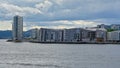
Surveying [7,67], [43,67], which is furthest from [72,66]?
[7,67]

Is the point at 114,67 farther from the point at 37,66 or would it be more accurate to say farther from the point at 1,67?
the point at 1,67

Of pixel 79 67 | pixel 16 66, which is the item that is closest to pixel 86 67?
pixel 79 67

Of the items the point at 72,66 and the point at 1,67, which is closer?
the point at 1,67

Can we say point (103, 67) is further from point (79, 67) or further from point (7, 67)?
point (7, 67)

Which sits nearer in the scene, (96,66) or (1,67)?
(1,67)

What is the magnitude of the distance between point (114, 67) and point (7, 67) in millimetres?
17478

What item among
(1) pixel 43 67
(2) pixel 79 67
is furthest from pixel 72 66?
(1) pixel 43 67

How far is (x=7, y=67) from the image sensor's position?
66.8 meters

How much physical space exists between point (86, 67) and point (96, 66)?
79.4 inches

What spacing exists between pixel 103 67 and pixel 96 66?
1473mm

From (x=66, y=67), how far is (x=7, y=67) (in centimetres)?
961

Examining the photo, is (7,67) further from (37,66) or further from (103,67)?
(103,67)

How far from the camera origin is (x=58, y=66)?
69938 mm

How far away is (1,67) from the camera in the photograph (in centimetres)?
6594
